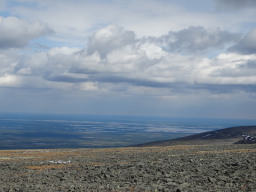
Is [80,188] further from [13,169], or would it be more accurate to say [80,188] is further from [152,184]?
[13,169]

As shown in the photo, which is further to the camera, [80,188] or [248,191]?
[80,188]

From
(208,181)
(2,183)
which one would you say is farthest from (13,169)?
(208,181)

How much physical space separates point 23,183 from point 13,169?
30.3 feet

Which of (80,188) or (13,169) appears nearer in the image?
(80,188)

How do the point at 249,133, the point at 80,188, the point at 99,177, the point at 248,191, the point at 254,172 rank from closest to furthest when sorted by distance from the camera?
the point at 248,191 → the point at 80,188 → the point at 254,172 → the point at 99,177 → the point at 249,133

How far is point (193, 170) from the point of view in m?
24.2

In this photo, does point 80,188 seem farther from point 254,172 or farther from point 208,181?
point 254,172

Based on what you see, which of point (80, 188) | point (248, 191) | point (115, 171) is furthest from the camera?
point (115, 171)

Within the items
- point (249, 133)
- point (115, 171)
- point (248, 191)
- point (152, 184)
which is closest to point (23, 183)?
point (115, 171)

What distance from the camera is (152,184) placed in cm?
2062

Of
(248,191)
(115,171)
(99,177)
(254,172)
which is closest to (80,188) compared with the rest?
(99,177)

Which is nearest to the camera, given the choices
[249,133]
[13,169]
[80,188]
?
[80,188]

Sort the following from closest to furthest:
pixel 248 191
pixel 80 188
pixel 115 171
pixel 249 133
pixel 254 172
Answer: pixel 248 191 < pixel 80 188 < pixel 254 172 < pixel 115 171 < pixel 249 133

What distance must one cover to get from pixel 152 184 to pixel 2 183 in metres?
10.9
